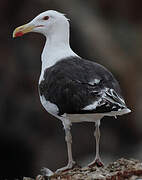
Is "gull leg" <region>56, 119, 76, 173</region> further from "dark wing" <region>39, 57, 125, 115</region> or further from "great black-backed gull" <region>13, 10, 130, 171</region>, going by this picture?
"dark wing" <region>39, 57, 125, 115</region>

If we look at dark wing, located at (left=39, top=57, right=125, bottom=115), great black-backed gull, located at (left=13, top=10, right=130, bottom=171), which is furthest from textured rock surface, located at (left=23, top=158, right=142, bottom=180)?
dark wing, located at (left=39, top=57, right=125, bottom=115)

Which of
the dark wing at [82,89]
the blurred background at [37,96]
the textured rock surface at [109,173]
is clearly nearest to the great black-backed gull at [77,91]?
the dark wing at [82,89]

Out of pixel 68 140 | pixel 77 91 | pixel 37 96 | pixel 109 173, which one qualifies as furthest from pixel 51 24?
pixel 37 96

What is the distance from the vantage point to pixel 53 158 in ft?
76.3

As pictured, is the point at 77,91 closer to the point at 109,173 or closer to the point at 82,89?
the point at 82,89

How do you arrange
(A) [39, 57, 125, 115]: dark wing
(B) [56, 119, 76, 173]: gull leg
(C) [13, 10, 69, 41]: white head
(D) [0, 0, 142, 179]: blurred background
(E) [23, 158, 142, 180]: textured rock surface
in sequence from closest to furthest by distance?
(E) [23, 158, 142, 180]: textured rock surface, (A) [39, 57, 125, 115]: dark wing, (B) [56, 119, 76, 173]: gull leg, (C) [13, 10, 69, 41]: white head, (D) [0, 0, 142, 179]: blurred background

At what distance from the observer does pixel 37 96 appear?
2375cm

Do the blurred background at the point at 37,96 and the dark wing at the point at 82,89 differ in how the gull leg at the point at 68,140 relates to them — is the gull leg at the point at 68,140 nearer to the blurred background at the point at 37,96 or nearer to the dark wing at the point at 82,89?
the dark wing at the point at 82,89

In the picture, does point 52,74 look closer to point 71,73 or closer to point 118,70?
point 71,73

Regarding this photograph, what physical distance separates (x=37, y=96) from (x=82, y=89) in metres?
13.1

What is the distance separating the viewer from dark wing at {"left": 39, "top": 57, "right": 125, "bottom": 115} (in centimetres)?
1053

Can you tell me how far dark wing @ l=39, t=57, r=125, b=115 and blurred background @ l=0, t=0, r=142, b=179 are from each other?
35.8 feet

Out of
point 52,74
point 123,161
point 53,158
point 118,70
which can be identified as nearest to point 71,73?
point 52,74

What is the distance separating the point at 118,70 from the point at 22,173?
13.9 feet
